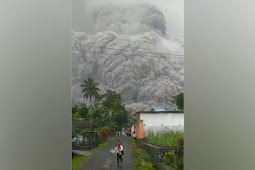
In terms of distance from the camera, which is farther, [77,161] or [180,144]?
[180,144]

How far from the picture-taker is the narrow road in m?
2.75

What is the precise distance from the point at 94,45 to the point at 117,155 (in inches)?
33.2

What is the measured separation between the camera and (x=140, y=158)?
2.80 m

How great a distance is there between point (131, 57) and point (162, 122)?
21.4 inches

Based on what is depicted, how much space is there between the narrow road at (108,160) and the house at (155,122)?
0.14 metres

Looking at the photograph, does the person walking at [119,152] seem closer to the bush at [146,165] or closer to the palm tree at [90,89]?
the bush at [146,165]

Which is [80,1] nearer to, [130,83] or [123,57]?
[123,57]

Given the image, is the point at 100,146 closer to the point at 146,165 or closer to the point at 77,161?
the point at 77,161

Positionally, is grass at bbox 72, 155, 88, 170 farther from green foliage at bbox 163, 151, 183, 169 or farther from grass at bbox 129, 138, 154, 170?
green foliage at bbox 163, 151, 183, 169

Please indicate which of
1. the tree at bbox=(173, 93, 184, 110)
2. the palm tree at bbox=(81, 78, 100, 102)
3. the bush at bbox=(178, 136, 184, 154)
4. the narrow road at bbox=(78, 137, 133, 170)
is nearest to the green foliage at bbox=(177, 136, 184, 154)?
the bush at bbox=(178, 136, 184, 154)

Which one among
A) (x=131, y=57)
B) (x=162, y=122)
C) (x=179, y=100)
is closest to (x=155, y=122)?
(x=162, y=122)
